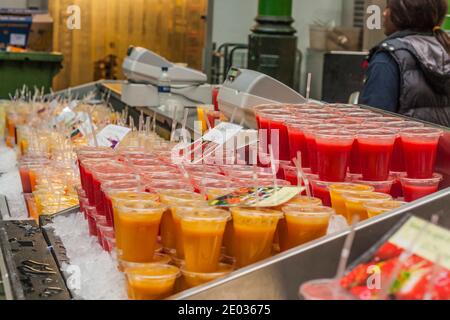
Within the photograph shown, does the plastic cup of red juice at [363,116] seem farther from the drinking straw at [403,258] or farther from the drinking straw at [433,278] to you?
the drinking straw at [433,278]

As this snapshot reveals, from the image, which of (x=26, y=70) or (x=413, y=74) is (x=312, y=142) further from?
(x=26, y=70)

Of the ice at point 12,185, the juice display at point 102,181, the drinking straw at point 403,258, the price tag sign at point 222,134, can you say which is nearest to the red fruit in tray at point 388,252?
the drinking straw at point 403,258

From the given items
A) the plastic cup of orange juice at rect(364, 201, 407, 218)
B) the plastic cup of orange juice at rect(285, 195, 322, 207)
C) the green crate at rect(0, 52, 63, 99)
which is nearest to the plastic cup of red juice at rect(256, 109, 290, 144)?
the plastic cup of orange juice at rect(285, 195, 322, 207)

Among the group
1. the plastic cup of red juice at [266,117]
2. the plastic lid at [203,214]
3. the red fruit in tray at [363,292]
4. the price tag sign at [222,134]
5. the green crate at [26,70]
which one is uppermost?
the plastic cup of red juice at [266,117]

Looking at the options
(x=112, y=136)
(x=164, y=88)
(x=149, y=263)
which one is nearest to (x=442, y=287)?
(x=149, y=263)

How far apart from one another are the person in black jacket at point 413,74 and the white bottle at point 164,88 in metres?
1.98

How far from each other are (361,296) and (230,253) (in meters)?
0.57

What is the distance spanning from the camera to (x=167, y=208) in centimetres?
224

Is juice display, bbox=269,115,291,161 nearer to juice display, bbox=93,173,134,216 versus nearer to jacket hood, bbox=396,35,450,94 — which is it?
juice display, bbox=93,173,134,216

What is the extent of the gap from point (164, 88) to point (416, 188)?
3.61 meters

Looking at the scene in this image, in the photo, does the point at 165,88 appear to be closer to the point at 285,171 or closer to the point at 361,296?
the point at 285,171

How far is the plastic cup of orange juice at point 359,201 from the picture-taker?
7.50 ft

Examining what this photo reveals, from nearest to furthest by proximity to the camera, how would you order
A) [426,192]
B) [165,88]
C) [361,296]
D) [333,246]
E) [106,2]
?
[361,296], [333,246], [426,192], [165,88], [106,2]

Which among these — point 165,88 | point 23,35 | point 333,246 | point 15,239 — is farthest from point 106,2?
point 333,246
